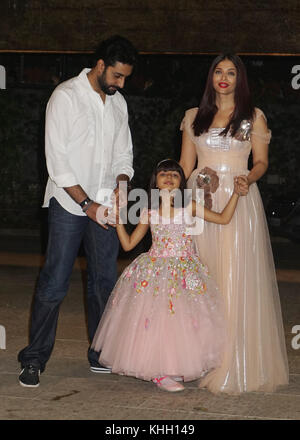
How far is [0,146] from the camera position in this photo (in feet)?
62.3

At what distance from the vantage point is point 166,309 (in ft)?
14.5

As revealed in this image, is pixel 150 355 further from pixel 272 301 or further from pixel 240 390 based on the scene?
pixel 272 301

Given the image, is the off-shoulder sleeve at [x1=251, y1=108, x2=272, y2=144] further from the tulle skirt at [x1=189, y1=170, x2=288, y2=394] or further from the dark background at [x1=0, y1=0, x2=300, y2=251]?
the dark background at [x1=0, y1=0, x2=300, y2=251]

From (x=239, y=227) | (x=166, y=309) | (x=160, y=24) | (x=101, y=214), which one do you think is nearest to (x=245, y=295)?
(x=239, y=227)

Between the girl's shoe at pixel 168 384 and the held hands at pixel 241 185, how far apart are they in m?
1.15

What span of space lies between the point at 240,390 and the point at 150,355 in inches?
→ 22.0

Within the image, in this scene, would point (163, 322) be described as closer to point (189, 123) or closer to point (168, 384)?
point (168, 384)

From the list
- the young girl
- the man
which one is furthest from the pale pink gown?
the man

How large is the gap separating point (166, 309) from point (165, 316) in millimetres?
44

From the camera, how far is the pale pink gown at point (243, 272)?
4539mm

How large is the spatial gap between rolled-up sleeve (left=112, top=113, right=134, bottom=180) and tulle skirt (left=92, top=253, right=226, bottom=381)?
0.58 meters

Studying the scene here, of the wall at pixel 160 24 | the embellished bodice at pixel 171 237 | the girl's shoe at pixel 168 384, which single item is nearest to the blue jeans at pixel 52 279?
the embellished bodice at pixel 171 237

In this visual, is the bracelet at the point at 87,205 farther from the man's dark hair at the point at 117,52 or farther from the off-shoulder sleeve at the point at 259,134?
the off-shoulder sleeve at the point at 259,134
